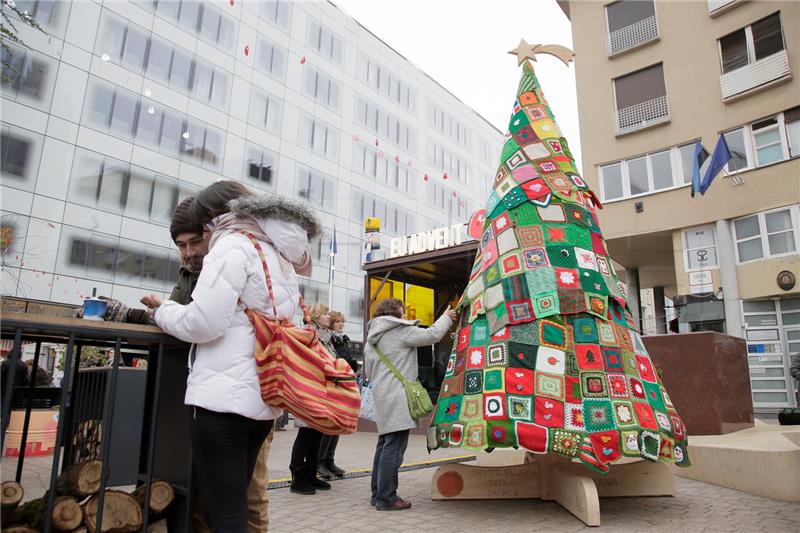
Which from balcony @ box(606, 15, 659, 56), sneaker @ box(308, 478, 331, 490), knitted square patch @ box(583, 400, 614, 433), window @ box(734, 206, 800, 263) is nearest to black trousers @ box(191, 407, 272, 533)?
knitted square patch @ box(583, 400, 614, 433)

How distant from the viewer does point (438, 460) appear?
303 inches

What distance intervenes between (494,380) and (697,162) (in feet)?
45.0

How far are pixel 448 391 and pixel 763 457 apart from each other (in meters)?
3.00

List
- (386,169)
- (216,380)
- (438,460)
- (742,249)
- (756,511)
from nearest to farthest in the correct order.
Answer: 1. (216,380)
2. (756,511)
3. (438,460)
4. (742,249)
5. (386,169)

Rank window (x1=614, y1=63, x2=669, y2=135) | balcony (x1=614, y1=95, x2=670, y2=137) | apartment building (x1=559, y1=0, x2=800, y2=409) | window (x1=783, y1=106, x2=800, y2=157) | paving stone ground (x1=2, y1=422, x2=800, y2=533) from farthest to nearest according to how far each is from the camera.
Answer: window (x1=614, y1=63, x2=669, y2=135), balcony (x1=614, y1=95, x2=670, y2=137), apartment building (x1=559, y1=0, x2=800, y2=409), window (x1=783, y1=106, x2=800, y2=157), paving stone ground (x1=2, y1=422, x2=800, y2=533)

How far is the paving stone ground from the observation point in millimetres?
3803

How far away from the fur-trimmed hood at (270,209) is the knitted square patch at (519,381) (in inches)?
95.1

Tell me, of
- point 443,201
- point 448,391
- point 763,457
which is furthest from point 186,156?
point 763,457

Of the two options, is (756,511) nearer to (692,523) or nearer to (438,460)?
(692,523)

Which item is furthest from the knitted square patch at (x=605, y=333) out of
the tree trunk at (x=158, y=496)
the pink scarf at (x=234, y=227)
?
the tree trunk at (x=158, y=496)

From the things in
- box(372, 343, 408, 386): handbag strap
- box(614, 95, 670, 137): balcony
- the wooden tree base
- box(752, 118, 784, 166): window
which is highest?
box(614, 95, 670, 137): balcony

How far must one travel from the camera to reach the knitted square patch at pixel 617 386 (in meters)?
4.08

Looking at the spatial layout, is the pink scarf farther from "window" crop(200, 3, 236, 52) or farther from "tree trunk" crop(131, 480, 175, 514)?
"window" crop(200, 3, 236, 52)

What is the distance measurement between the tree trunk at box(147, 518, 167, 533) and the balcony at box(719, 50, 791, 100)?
60.7 ft
